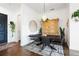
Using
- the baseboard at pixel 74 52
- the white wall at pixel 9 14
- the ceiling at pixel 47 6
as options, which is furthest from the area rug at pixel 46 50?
the ceiling at pixel 47 6

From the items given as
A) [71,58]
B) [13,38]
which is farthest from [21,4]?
[71,58]

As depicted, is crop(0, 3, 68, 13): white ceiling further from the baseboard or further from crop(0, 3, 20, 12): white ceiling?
the baseboard

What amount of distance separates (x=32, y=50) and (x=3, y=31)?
58cm

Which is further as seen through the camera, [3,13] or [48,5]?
[48,5]

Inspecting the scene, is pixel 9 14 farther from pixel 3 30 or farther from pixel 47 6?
pixel 47 6

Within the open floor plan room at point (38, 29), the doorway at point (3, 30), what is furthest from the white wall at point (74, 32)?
the doorway at point (3, 30)

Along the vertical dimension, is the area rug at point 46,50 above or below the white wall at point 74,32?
below

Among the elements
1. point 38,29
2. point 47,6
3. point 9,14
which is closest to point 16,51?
point 38,29

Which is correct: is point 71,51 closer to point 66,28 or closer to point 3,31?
point 66,28

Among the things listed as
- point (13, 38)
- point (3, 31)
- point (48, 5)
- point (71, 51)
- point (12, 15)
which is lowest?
point (71, 51)

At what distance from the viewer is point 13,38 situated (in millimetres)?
1897

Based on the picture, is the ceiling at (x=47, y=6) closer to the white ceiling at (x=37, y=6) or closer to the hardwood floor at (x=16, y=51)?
the white ceiling at (x=37, y=6)

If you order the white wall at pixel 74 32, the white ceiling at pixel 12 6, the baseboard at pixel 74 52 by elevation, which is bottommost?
the baseboard at pixel 74 52

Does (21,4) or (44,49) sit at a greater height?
(21,4)
